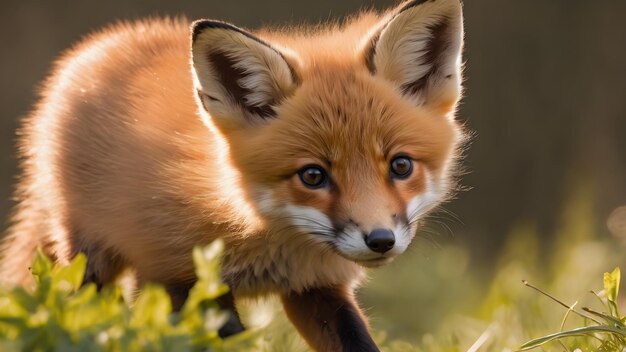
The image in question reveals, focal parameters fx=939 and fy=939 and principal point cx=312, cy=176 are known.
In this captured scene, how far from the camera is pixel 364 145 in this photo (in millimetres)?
2781

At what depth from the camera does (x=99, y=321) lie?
5.78 ft

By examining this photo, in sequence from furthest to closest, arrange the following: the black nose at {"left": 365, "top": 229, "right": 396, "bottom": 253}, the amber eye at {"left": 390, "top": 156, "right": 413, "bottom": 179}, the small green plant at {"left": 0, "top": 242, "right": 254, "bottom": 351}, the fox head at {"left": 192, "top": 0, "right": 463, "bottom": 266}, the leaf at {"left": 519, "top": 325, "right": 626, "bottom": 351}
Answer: the amber eye at {"left": 390, "top": 156, "right": 413, "bottom": 179}
the fox head at {"left": 192, "top": 0, "right": 463, "bottom": 266}
the black nose at {"left": 365, "top": 229, "right": 396, "bottom": 253}
the leaf at {"left": 519, "top": 325, "right": 626, "bottom": 351}
the small green plant at {"left": 0, "top": 242, "right": 254, "bottom": 351}

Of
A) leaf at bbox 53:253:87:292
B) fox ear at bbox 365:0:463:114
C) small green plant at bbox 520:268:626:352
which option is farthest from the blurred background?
leaf at bbox 53:253:87:292

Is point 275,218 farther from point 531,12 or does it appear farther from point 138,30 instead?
point 531,12

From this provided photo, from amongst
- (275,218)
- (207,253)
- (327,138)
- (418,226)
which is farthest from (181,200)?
(207,253)

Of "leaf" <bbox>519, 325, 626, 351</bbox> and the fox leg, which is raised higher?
"leaf" <bbox>519, 325, 626, 351</bbox>

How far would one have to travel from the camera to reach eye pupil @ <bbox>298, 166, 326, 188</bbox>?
278 centimetres

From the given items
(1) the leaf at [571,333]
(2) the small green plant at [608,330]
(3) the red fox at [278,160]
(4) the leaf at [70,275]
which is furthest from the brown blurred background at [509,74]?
(4) the leaf at [70,275]

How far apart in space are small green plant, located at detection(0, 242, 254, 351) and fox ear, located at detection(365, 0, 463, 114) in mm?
1354

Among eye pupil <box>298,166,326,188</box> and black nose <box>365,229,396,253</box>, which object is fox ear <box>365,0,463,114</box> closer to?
eye pupil <box>298,166,326,188</box>

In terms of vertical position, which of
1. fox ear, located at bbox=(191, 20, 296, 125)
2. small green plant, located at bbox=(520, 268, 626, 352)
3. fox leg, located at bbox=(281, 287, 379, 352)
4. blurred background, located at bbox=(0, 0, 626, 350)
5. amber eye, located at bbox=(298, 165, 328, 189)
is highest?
fox ear, located at bbox=(191, 20, 296, 125)

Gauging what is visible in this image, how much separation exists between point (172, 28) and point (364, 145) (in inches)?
60.9

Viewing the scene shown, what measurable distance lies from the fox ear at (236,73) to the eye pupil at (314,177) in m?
0.32

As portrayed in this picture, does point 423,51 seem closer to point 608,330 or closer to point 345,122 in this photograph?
point 345,122
